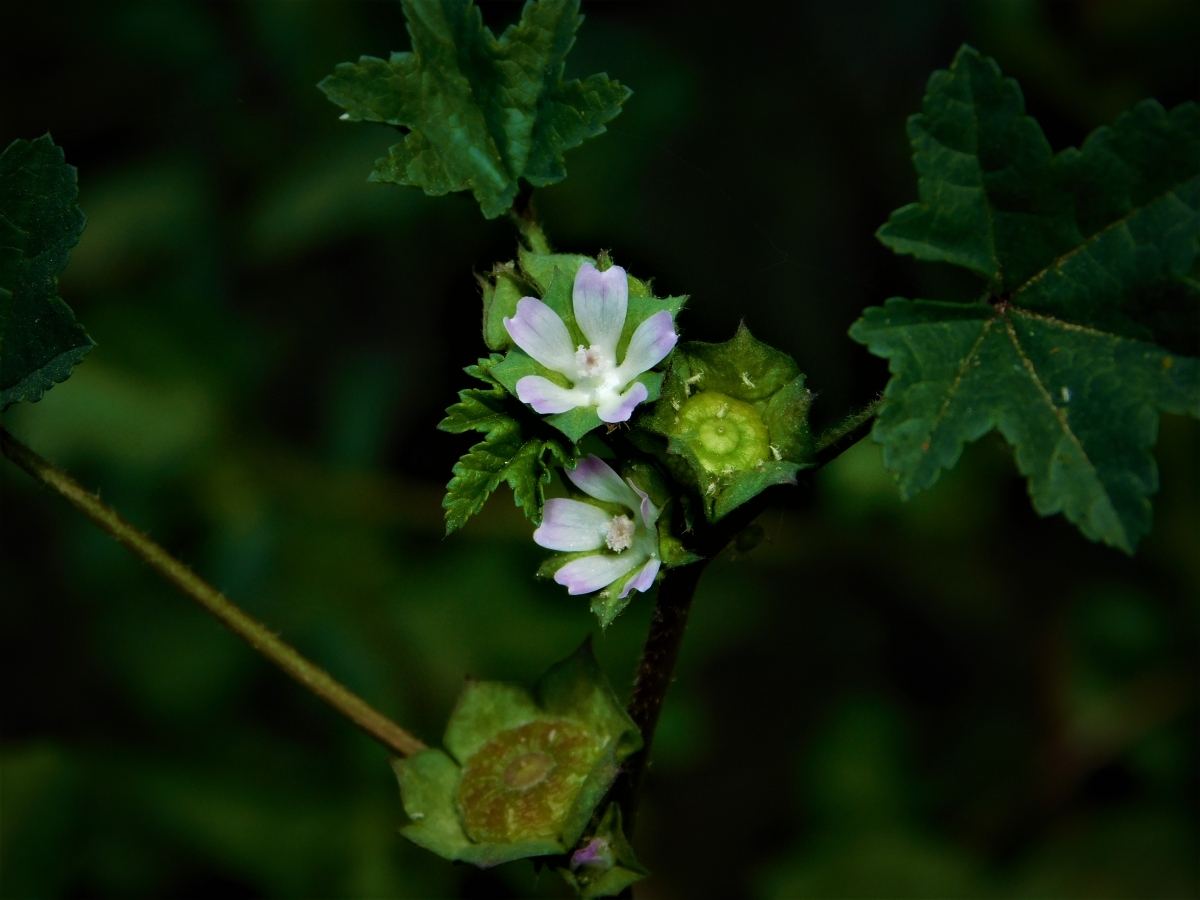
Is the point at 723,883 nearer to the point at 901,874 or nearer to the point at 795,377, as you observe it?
the point at 901,874

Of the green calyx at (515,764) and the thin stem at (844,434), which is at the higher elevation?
the thin stem at (844,434)

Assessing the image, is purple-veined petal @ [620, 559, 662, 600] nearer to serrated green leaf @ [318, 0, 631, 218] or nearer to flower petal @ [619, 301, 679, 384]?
flower petal @ [619, 301, 679, 384]

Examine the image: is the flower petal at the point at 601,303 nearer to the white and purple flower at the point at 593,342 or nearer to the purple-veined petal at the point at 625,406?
the white and purple flower at the point at 593,342

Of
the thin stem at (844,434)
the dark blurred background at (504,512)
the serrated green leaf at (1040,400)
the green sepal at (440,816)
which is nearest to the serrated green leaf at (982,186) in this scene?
the serrated green leaf at (1040,400)

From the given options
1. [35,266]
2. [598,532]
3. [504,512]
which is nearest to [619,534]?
[598,532]

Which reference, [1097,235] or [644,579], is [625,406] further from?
[1097,235]

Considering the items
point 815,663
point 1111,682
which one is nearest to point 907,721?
point 815,663
